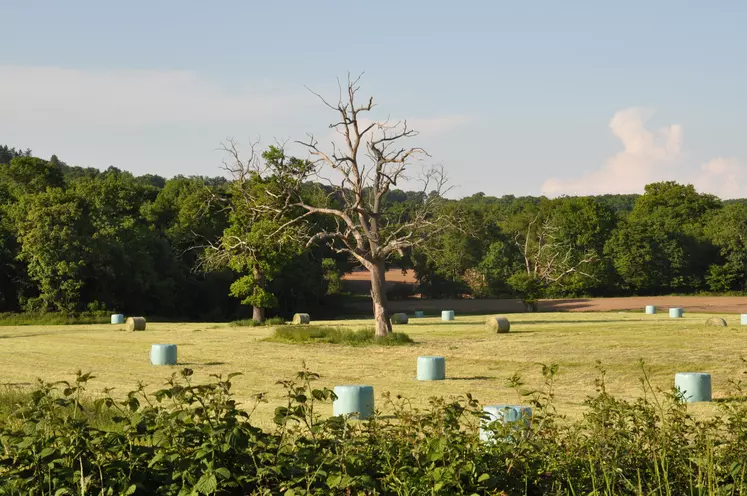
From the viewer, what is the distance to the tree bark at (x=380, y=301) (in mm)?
36312

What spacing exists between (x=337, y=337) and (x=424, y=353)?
5.82 m

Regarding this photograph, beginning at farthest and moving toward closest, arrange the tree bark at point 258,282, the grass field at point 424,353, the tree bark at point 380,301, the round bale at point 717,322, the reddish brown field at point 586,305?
1. the reddish brown field at point 586,305
2. the tree bark at point 258,282
3. the round bale at point 717,322
4. the tree bark at point 380,301
5. the grass field at point 424,353

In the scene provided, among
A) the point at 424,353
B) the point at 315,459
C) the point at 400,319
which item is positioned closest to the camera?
the point at 315,459

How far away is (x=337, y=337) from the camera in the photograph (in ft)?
119

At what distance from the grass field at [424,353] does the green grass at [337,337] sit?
1072 millimetres

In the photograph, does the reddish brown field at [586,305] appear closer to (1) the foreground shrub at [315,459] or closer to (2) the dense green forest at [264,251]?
(2) the dense green forest at [264,251]

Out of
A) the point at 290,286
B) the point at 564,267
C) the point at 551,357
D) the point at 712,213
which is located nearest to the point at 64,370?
the point at 551,357

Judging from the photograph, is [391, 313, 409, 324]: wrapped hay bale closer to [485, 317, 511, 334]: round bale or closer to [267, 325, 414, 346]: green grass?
[485, 317, 511, 334]: round bale

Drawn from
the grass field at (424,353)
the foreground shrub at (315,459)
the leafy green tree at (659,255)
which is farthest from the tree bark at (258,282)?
the foreground shrub at (315,459)

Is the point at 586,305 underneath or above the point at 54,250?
underneath

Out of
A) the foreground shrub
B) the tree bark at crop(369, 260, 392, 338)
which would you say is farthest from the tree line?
Answer: the foreground shrub

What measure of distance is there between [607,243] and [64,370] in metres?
70.6

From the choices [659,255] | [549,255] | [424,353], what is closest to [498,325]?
[424,353]

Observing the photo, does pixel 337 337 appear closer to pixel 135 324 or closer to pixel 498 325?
pixel 498 325
